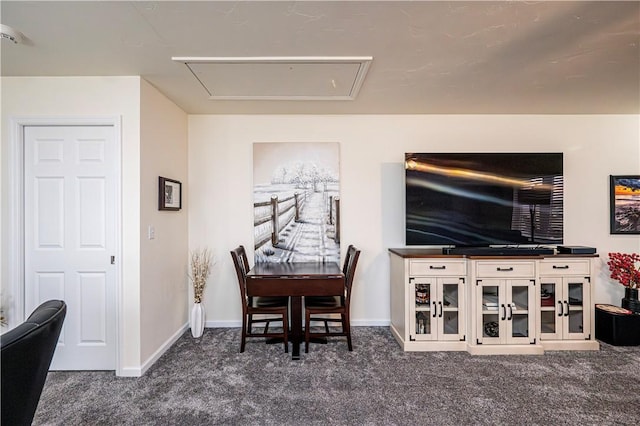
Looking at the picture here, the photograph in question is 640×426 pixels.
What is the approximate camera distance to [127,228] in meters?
2.51

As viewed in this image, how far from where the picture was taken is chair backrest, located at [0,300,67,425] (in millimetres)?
867

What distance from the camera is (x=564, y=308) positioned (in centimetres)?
292

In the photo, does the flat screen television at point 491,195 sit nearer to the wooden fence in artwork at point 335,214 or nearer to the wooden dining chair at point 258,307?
the wooden fence in artwork at point 335,214

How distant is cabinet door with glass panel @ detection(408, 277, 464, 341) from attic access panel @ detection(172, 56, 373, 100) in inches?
74.8

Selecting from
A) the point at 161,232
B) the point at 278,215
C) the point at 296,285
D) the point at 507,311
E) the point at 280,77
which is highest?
the point at 280,77

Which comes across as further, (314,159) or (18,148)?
(314,159)

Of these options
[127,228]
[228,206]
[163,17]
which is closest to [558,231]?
[228,206]

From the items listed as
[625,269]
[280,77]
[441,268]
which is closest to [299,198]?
[280,77]

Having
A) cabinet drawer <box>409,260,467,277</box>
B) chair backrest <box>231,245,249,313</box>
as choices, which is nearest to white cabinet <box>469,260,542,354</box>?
cabinet drawer <box>409,260,467,277</box>

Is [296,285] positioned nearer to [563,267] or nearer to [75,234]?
[75,234]

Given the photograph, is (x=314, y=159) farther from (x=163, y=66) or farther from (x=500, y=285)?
(x=500, y=285)

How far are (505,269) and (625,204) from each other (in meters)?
1.92

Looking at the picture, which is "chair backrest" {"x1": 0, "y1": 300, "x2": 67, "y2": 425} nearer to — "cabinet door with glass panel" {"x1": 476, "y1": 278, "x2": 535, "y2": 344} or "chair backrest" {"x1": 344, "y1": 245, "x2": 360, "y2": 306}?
"chair backrest" {"x1": 344, "y1": 245, "x2": 360, "y2": 306}

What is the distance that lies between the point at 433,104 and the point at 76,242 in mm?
3511
